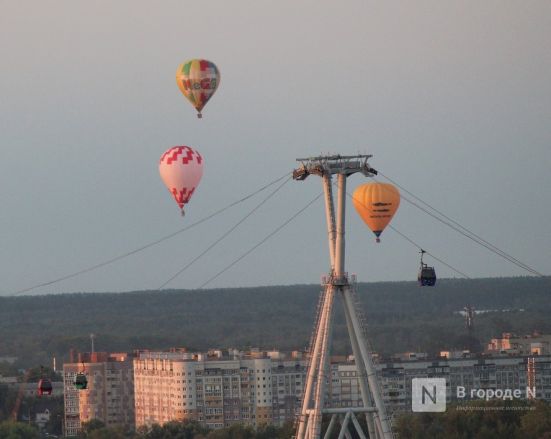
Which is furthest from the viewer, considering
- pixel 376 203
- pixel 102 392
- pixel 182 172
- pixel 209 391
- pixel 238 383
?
pixel 102 392

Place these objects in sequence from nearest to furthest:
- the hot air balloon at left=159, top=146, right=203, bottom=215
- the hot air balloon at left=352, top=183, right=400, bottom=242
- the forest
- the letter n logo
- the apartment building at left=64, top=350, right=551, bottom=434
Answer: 1. the hot air balloon at left=352, top=183, right=400, bottom=242
2. the hot air balloon at left=159, top=146, right=203, bottom=215
3. the letter n logo
4. the apartment building at left=64, top=350, right=551, bottom=434
5. the forest

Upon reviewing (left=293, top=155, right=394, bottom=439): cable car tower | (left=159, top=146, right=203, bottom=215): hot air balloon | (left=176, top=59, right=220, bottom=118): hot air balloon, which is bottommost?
(left=293, top=155, right=394, bottom=439): cable car tower

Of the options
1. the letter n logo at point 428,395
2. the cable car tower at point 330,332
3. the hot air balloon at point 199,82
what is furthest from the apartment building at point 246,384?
the cable car tower at point 330,332

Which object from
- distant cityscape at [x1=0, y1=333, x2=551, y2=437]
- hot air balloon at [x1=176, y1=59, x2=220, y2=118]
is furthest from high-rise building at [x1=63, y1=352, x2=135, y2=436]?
hot air balloon at [x1=176, y1=59, x2=220, y2=118]

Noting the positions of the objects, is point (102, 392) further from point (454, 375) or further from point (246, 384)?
point (454, 375)

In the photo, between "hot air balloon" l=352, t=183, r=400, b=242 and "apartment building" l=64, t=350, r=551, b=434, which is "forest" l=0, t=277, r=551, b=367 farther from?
"hot air balloon" l=352, t=183, r=400, b=242

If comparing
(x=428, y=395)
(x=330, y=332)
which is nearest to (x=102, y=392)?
(x=428, y=395)
